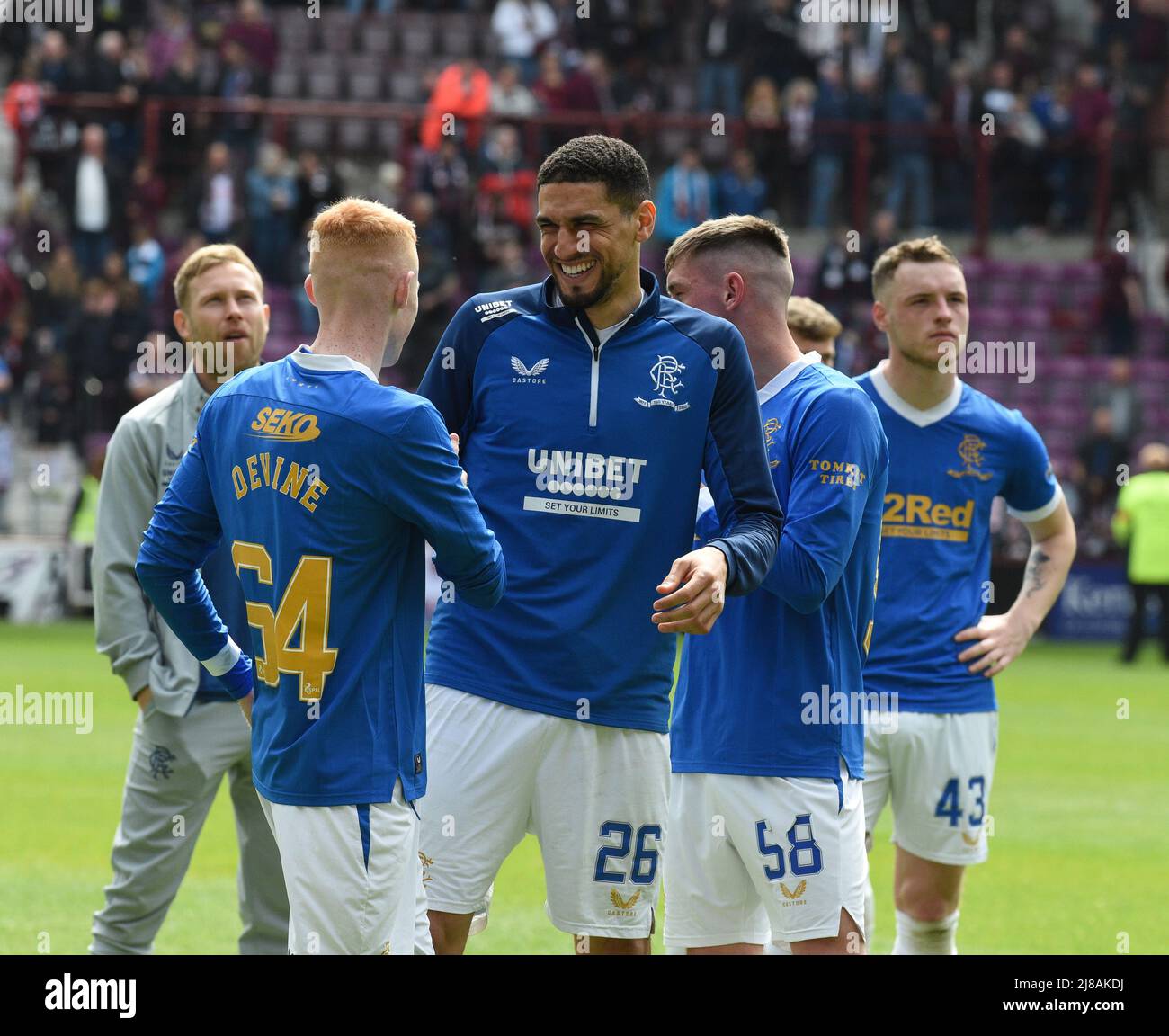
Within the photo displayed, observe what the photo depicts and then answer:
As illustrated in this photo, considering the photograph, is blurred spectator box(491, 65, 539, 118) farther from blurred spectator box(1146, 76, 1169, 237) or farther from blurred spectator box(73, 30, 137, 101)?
blurred spectator box(1146, 76, 1169, 237)

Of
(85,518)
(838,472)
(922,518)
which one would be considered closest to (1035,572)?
(922,518)

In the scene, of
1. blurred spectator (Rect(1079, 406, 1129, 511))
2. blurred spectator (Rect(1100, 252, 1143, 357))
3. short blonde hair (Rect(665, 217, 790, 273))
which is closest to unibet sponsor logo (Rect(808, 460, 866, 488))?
short blonde hair (Rect(665, 217, 790, 273))

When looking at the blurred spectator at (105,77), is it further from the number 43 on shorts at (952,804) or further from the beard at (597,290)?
the beard at (597,290)

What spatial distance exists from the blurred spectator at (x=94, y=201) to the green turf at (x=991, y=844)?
7810 millimetres

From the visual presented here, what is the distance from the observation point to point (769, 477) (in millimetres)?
4520

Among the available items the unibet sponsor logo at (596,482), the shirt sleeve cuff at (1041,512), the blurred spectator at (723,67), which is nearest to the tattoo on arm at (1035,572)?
→ the shirt sleeve cuff at (1041,512)

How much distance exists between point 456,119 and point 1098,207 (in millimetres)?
10139

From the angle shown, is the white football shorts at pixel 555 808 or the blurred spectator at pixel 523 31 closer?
the white football shorts at pixel 555 808

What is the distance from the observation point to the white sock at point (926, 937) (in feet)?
20.2

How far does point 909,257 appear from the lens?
6367 millimetres

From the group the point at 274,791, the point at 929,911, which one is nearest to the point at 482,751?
the point at 274,791

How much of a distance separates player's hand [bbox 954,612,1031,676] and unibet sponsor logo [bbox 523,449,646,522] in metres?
2.12

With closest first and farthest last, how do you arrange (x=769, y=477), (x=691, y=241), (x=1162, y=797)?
(x=769, y=477), (x=691, y=241), (x=1162, y=797)

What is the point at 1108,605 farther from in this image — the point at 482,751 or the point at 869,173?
the point at 482,751
